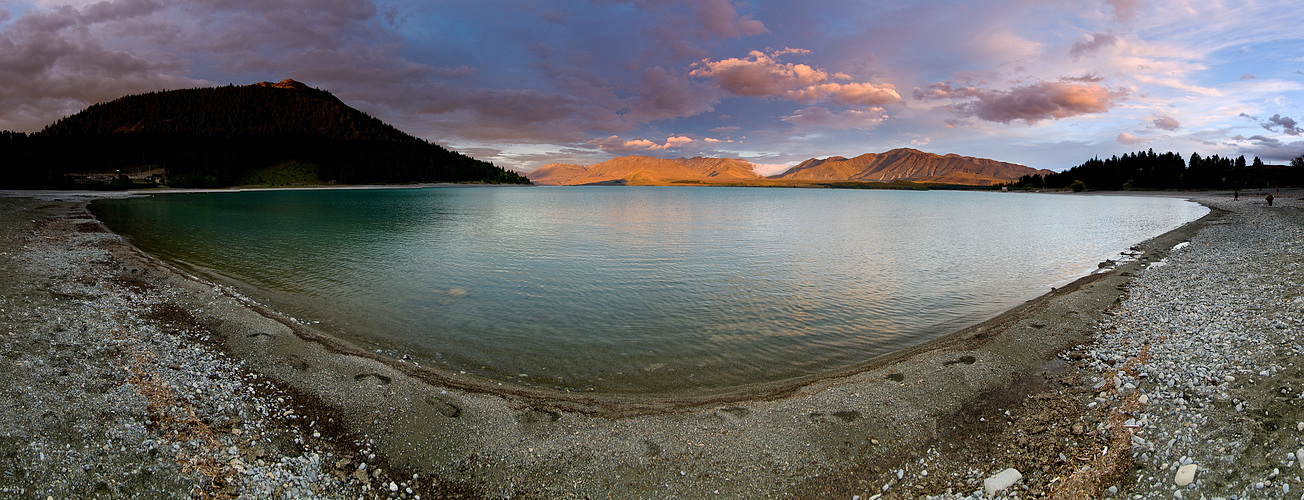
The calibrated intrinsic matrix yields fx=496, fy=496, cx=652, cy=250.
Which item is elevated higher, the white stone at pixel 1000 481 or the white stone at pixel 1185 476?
the white stone at pixel 1185 476

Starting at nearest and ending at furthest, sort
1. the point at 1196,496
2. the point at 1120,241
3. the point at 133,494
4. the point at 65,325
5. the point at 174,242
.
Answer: the point at 1196,496 < the point at 133,494 < the point at 65,325 < the point at 174,242 < the point at 1120,241

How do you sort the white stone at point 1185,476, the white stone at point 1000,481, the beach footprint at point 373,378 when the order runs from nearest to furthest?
the white stone at point 1185,476 < the white stone at point 1000,481 < the beach footprint at point 373,378

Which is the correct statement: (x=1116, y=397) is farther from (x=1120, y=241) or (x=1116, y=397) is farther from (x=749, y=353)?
(x=1120, y=241)

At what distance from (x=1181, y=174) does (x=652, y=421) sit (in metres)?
243

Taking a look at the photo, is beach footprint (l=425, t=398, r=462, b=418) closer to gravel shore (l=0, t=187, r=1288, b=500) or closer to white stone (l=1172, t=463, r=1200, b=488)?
gravel shore (l=0, t=187, r=1288, b=500)

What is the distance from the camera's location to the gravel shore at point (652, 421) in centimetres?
629

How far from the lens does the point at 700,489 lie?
6.78 meters

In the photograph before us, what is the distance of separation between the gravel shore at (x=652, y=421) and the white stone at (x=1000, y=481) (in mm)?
38

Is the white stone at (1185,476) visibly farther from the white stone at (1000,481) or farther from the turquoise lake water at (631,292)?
the turquoise lake water at (631,292)

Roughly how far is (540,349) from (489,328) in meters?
2.58

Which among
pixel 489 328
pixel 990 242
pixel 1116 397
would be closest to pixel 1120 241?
pixel 990 242

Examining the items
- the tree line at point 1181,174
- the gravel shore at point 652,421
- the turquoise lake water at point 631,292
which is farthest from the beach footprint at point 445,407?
the tree line at point 1181,174

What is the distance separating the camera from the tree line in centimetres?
14812

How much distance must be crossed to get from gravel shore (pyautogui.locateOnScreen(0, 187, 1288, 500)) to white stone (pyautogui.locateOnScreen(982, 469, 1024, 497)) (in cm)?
4
